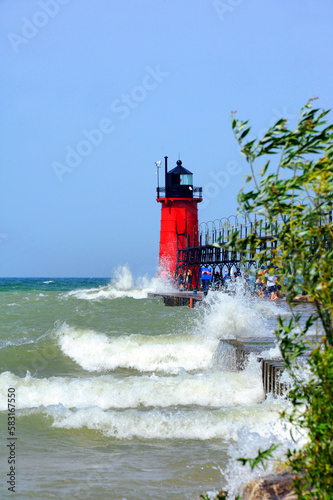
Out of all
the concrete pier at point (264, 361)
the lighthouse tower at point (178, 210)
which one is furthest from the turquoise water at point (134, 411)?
the lighthouse tower at point (178, 210)

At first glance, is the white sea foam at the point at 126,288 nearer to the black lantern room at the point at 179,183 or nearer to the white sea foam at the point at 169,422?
the black lantern room at the point at 179,183

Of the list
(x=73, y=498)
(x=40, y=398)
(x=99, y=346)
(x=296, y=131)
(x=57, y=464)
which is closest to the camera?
(x=296, y=131)

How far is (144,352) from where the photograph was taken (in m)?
15.0

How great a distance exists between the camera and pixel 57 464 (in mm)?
6512

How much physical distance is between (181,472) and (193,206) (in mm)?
35807

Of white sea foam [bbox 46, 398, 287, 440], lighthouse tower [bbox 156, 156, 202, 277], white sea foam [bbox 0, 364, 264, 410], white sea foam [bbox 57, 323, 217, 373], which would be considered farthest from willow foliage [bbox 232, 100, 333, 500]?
lighthouse tower [bbox 156, 156, 202, 277]

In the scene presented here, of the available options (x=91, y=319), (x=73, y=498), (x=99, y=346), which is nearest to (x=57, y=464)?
(x=73, y=498)

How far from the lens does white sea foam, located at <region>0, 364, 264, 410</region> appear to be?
9695 millimetres

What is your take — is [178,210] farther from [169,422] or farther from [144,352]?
[169,422]

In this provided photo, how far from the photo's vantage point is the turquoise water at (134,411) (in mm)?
5848

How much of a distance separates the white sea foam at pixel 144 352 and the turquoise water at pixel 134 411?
0.03m

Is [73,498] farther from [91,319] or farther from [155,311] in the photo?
[155,311]

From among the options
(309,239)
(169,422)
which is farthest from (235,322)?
(309,239)

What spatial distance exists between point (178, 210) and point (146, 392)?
3147 centimetres
